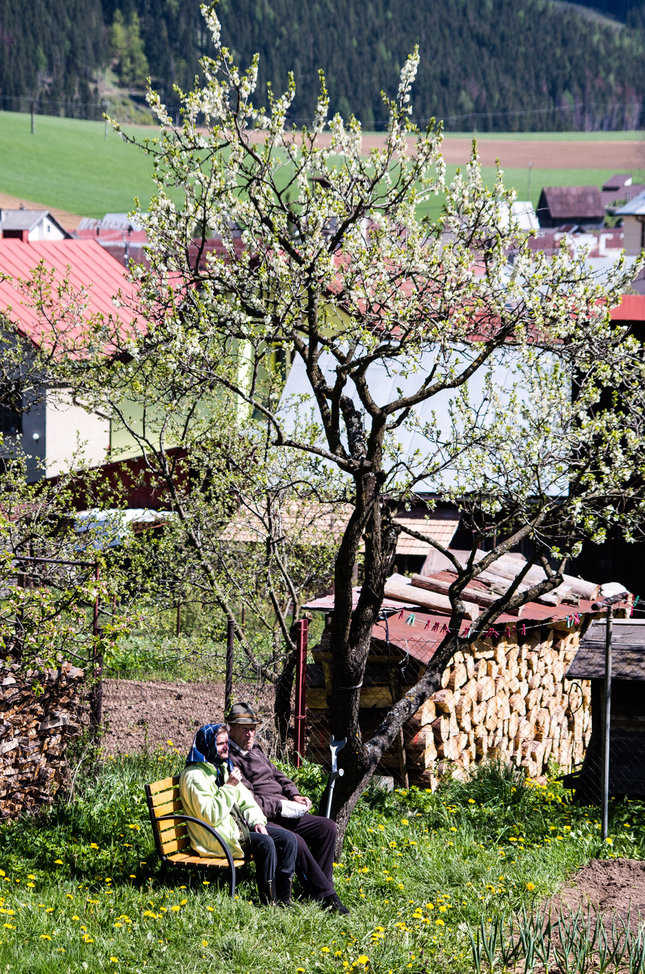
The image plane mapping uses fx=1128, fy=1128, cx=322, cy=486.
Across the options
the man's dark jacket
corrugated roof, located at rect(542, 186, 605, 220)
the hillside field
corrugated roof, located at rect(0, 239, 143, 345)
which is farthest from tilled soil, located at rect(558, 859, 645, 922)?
corrugated roof, located at rect(542, 186, 605, 220)

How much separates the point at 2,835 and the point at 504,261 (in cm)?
537

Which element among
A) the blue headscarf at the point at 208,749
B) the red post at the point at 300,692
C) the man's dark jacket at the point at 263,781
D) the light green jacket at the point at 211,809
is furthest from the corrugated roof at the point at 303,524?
the light green jacket at the point at 211,809

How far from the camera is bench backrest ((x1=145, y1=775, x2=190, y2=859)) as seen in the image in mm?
6637

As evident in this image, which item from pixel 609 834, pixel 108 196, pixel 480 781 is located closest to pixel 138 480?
pixel 480 781

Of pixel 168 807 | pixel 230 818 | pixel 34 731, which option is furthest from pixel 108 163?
pixel 230 818

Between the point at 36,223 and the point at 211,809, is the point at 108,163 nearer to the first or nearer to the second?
the point at 36,223

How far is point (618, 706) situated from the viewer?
9281mm

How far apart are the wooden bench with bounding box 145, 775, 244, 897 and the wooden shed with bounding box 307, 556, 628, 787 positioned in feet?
8.93

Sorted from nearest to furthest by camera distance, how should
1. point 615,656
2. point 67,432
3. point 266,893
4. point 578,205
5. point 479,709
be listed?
point 266,893 < point 615,656 < point 479,709 < point 67,432 < point 578,205

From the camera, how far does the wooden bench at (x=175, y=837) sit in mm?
6484

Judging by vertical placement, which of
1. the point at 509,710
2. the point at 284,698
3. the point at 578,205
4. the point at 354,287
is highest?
the point at 578,205

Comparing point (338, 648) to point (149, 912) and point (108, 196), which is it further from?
point (108, 196)

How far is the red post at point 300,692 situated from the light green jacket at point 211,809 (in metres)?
2.64

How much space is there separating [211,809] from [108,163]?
11179cm
